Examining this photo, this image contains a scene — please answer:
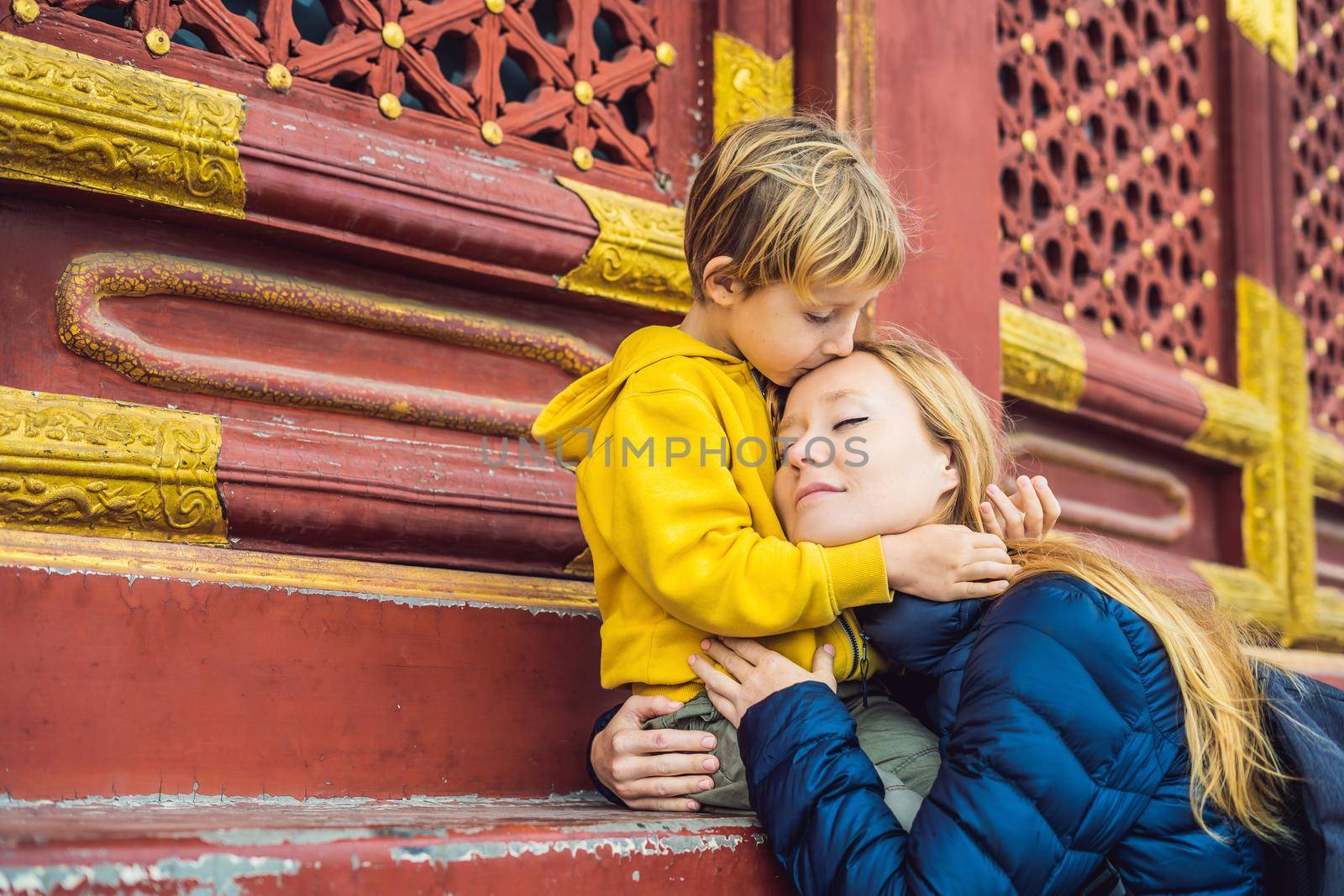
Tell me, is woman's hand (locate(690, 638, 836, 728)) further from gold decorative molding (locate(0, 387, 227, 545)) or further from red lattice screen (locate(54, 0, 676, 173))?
red lattice screen (locate(54, 0, 676, 173))

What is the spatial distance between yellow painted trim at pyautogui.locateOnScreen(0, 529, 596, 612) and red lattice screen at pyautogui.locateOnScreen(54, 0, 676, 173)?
801mm

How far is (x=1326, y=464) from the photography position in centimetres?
402

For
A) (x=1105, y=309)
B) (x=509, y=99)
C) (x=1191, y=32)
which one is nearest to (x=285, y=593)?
(x=509, y=99)

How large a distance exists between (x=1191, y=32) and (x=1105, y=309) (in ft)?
3.53

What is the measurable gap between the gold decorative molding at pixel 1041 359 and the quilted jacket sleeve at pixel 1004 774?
1460 millimetres

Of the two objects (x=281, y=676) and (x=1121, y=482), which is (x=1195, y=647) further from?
(x=1121, y=482)

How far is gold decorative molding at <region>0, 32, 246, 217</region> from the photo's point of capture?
173 centimetres

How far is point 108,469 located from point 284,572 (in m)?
0.29


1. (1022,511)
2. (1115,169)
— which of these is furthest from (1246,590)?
(1022,511)

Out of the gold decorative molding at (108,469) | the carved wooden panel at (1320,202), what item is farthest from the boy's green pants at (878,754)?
the carved wooden panel at (1320,202)

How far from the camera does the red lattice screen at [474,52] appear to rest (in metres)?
2.02

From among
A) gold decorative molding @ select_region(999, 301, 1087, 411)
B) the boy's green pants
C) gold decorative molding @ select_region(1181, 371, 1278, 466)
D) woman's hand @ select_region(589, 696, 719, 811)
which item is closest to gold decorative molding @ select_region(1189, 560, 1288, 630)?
gold decorative molding @ select_region(1181, 371, 1278, 466)

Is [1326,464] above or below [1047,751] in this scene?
above

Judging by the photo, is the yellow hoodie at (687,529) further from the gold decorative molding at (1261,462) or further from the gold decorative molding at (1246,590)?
the gold decorative molding at (1261,462)
